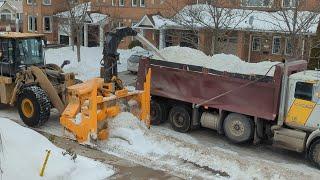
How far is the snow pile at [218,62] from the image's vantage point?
14.3 meters

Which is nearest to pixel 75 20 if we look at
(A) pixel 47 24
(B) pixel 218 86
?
(A) pixel 47 24

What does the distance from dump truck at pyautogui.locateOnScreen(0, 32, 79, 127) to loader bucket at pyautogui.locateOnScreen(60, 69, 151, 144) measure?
1.13 m

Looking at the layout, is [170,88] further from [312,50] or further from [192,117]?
[312,50]

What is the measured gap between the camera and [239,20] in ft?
83.8

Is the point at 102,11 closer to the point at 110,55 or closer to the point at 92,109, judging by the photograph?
the point at 110,55

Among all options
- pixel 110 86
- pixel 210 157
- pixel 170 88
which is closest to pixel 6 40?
pixel 110 86

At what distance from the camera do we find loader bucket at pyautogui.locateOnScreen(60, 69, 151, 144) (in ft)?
42.3

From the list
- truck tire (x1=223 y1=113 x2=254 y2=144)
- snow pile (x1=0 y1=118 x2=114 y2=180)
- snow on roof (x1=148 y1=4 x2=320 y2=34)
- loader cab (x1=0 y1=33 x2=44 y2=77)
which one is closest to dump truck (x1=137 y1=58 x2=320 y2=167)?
truck tire (x1=223 y1=113 x2=254 y2=144)

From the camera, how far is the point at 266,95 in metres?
13.3

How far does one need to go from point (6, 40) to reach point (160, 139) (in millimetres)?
5959

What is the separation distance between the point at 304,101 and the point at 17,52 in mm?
8663

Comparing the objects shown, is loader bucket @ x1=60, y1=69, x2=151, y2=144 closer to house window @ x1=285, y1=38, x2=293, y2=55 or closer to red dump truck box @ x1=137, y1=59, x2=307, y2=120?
red dump truck box @ x1=137, y1=59, x2=307, y2=120

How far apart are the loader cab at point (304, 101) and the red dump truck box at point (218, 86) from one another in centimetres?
34

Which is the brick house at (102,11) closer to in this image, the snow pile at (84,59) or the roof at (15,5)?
the snow pile at (84,59)
